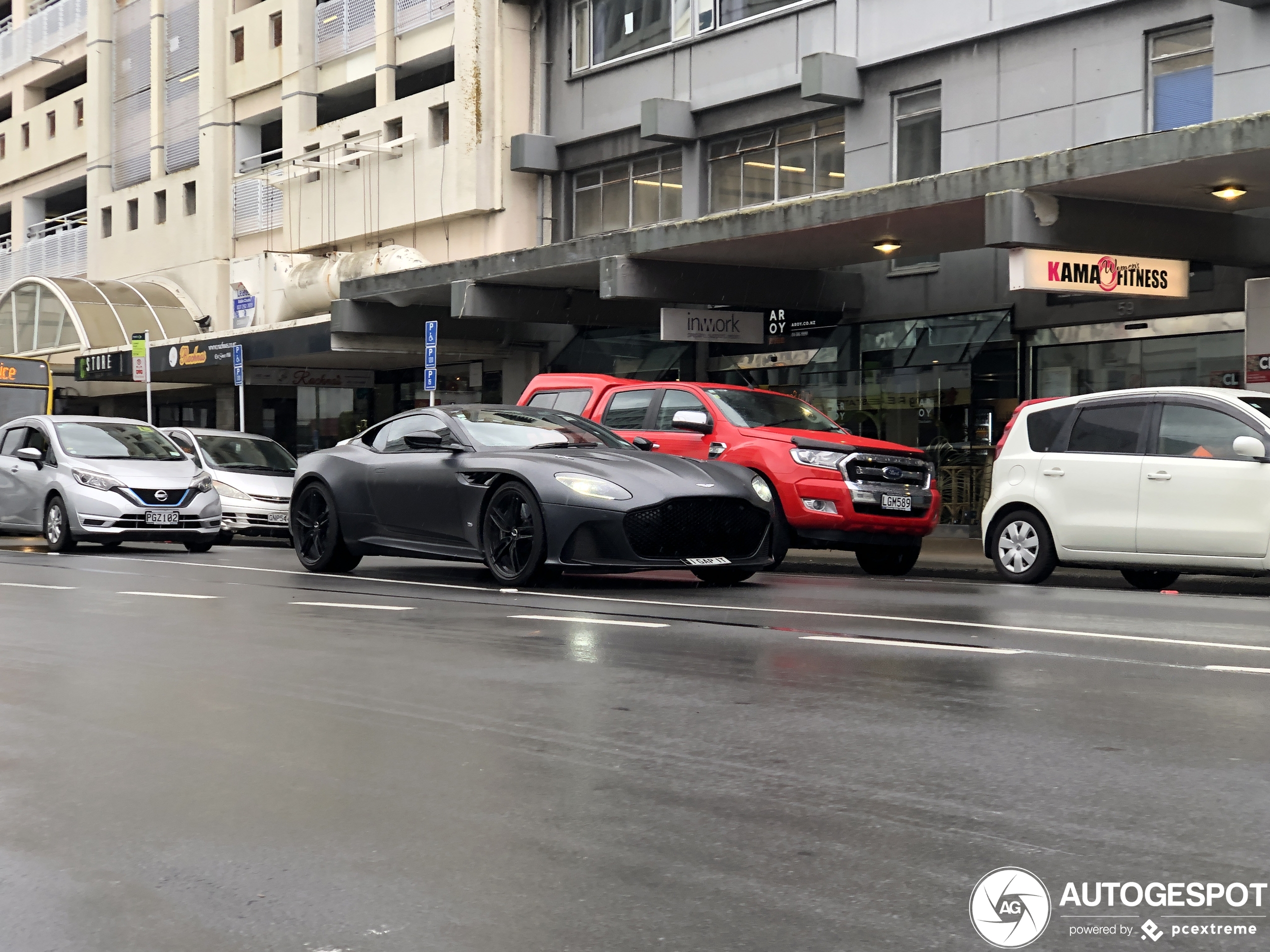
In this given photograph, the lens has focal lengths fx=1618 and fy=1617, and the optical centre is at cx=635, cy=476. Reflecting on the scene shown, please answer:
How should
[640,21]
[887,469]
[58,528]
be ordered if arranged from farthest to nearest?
[640,21]
[58,528]
[887,469]

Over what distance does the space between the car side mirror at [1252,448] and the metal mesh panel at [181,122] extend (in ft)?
124

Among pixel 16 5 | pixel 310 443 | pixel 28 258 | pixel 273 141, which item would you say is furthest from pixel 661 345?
pixel 16 5

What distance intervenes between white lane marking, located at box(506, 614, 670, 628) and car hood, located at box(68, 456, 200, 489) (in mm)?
10140

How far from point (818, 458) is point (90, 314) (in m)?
33.1

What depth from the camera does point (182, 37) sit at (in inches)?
1816

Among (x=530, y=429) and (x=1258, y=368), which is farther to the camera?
(x=1258, y=368)

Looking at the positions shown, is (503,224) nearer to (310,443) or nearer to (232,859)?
(310,443)

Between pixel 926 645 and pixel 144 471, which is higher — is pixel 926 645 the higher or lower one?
the lower one

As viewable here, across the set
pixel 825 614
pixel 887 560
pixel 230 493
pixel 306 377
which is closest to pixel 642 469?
pixel 825 614

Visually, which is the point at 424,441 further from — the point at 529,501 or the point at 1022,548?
the point at 1022,548

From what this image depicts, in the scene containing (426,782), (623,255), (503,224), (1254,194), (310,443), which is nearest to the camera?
(426,782)

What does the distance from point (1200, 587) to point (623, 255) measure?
10802mm

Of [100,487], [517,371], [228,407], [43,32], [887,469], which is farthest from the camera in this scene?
[43,32]

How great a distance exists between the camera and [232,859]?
13.9 feet
